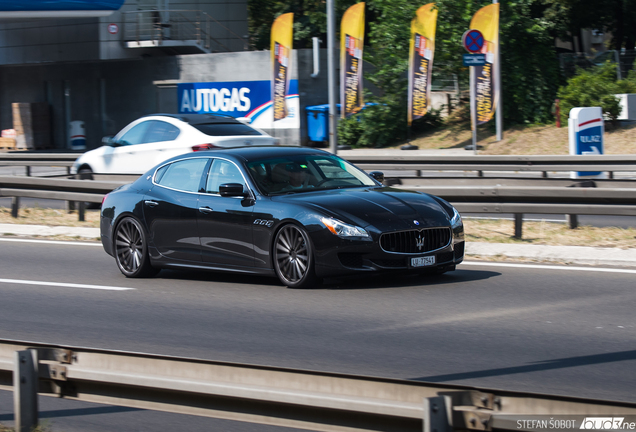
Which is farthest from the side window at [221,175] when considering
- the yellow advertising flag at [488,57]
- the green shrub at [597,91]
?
the green shrub at [597,91]

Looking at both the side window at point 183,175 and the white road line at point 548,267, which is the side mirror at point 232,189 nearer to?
the side window at point 183,175

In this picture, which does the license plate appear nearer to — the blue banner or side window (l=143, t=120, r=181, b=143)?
side window (l=143, t=120, r=181, b=143)

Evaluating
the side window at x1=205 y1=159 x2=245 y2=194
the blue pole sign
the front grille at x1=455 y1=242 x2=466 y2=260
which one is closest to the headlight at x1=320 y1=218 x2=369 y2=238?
the front grille at x1=455 y1=242 x2=466 y2=260

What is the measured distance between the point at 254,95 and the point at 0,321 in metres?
28.8

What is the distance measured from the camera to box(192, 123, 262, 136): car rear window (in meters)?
16.0

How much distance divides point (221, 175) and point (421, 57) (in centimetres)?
2348

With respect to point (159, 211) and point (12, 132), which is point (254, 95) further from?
point (159, 211)

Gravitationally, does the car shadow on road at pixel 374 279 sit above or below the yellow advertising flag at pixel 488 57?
below

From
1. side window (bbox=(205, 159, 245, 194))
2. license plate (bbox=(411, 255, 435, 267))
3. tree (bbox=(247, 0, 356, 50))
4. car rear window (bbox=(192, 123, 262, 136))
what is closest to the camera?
license plate (bbox=(411, 255, 435, 267))

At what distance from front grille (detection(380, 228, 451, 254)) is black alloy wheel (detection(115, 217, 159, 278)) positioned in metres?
3.10

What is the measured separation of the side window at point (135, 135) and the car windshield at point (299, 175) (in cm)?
796

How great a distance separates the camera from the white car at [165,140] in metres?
15.8

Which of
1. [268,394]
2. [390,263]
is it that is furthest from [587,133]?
[268,394]

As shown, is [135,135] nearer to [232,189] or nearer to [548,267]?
[232,189]
